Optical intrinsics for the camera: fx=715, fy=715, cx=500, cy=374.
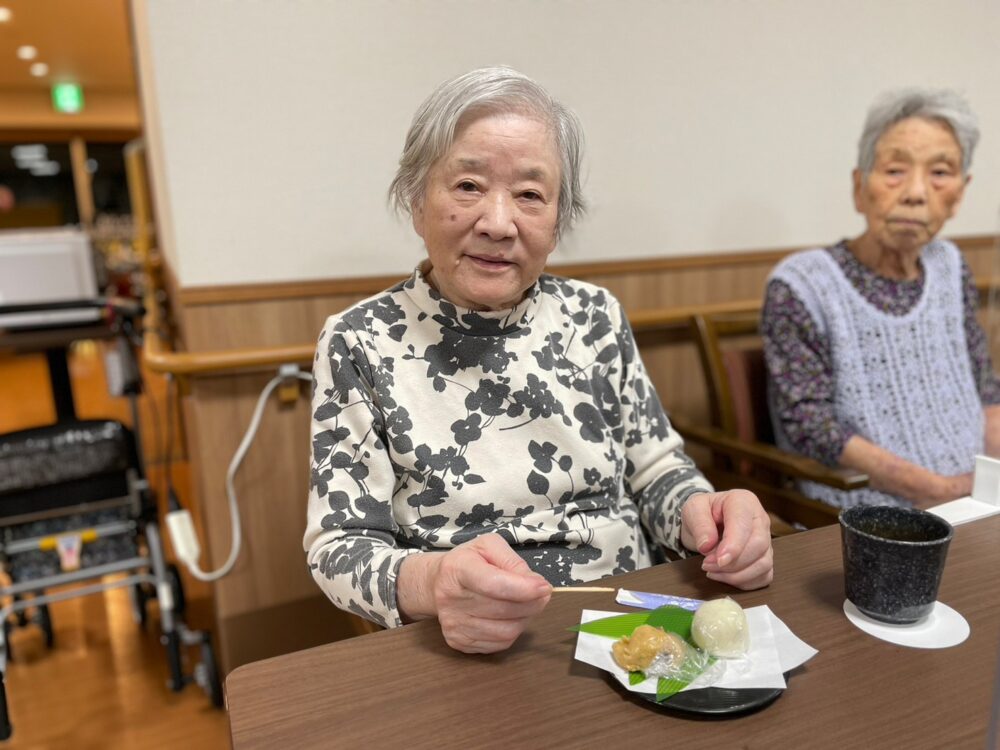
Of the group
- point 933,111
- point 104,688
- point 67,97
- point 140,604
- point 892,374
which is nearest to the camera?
point 933,111

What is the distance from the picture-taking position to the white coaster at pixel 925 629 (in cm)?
68

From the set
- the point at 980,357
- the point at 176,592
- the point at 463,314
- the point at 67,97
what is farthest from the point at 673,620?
the point at 67,97

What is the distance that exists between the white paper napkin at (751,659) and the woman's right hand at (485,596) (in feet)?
0.20

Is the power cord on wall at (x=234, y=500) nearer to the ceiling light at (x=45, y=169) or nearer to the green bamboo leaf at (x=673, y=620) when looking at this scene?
the green bamboo leaf at (x=673, y=620)

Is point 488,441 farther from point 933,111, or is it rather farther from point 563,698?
point 933,111

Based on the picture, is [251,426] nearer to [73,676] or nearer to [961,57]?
[73,676]

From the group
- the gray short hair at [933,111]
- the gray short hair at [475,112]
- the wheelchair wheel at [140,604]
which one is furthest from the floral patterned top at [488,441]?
the wheelchair wheel at [140,604]

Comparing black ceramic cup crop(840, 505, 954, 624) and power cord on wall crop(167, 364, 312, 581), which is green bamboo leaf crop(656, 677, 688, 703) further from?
power cord on wall crop(167, 364, 312, 581)

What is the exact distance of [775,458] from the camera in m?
1.49

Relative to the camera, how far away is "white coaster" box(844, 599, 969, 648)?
68 centimetres

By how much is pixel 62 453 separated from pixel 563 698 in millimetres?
1789

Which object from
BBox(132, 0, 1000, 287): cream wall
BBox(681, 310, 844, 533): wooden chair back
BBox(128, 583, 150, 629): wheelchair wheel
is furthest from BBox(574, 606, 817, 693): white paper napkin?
BBox(128, 583, 150, 629): wheelchair wheel

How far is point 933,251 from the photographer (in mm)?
1703

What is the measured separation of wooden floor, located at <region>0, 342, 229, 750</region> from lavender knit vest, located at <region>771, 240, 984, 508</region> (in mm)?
1646
